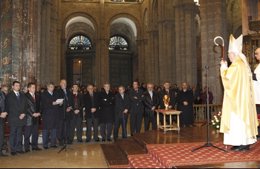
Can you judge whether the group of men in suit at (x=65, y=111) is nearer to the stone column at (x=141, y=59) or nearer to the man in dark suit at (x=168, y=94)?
the man in dark suit at (x=168, y=94)

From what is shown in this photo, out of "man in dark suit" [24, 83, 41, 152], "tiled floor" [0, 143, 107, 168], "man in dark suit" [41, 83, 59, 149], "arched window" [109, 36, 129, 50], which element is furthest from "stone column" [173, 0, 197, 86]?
"arched window" [109, 36, 129, 50]

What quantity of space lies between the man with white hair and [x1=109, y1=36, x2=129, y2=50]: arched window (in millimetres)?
30399

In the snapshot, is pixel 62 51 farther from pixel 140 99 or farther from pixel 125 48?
pixel 140 99

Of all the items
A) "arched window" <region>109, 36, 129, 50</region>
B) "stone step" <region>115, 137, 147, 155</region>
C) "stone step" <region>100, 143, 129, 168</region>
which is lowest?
"stone step" <region>100, 143, 129, 168</region>

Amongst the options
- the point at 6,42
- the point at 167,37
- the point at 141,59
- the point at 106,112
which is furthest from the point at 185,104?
the point at 141,59

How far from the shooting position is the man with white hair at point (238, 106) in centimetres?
672

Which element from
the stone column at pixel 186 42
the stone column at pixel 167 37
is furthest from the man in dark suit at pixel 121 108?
the stone column at pixel 167 37

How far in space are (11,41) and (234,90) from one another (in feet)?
23.0

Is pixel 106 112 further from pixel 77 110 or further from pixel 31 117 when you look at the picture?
pixel 31 117

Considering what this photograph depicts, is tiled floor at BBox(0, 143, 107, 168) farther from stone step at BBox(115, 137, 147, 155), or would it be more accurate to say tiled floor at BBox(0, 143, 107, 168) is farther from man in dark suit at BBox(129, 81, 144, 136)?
man in dark suit at BBox(129, 81, 144, 136)

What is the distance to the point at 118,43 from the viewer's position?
37406mm

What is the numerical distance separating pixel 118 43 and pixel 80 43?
4287 mm

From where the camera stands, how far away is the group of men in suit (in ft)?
27.7

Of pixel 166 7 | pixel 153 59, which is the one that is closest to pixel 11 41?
pixel 166 7
